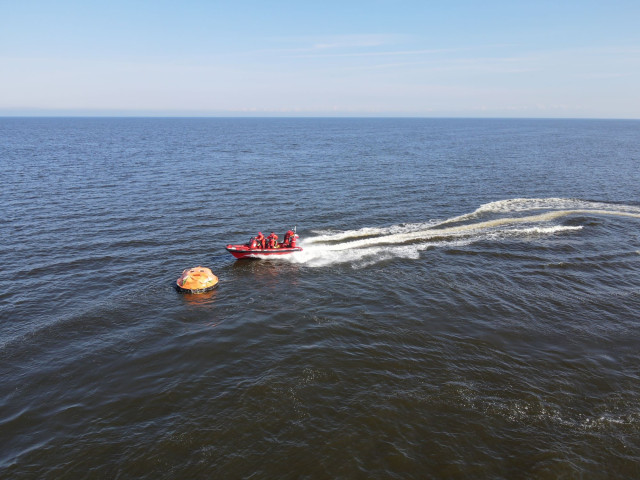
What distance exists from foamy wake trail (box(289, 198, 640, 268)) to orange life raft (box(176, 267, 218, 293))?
8.49 meters

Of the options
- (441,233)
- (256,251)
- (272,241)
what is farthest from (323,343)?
(441,233)

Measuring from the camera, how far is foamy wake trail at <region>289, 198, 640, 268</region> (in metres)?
36.9

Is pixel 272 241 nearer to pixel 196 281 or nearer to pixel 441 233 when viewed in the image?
pixel 196 281

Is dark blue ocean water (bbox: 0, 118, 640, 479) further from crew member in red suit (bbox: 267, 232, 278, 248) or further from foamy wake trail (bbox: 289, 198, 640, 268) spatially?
crew member in red suit (bbox: 267, 232, 278, 248)

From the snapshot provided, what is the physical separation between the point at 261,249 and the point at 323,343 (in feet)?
46.8

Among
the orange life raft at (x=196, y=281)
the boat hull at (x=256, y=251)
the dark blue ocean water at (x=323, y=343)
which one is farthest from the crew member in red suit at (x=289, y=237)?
the orange life raft at (x=196, y=281)

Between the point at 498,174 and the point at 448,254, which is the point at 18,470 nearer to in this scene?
the point at 448,254

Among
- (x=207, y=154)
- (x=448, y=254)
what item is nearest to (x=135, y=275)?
(x=448, y=254)

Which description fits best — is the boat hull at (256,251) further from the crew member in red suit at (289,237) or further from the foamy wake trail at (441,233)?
the foamy wake trail at (441,233)

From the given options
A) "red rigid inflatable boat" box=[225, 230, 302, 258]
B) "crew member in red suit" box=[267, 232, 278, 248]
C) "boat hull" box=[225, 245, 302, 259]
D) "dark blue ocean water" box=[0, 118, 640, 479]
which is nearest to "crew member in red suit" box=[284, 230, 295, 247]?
"red rigid inflatable boat" box=[225, 230, 302, 258]

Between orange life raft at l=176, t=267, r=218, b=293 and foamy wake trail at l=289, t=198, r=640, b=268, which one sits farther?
foamy wake trail at l=289, t=198, r=640, b=268

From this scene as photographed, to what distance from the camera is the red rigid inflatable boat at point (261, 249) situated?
3525cm

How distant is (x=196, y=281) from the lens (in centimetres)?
2969

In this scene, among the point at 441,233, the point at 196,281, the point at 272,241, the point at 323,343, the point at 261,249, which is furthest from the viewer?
the point at 441,233
